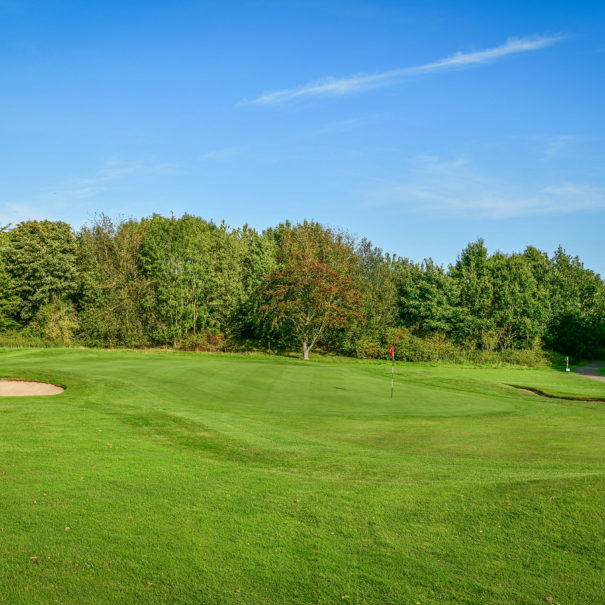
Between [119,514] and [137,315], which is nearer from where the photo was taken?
[119,514]

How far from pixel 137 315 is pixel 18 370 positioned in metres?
29.3

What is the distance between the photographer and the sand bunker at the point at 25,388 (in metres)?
20.5

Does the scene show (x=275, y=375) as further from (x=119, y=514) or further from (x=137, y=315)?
(x=137, y=315)

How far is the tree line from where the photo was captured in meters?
49.8

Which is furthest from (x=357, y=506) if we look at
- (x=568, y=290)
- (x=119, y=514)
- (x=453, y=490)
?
(x=568, y=290)

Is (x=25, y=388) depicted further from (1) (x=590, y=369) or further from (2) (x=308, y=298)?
(1) (x=590, y=369)

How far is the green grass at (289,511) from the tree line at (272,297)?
3401cm

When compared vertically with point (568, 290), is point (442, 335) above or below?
below

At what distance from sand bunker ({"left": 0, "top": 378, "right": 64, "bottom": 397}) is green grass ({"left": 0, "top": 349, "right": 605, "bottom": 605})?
246 inches

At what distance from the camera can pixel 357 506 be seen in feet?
24.6

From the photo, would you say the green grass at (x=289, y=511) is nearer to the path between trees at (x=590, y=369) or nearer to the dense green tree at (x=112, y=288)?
A: the path between trees at (x=590, y=369)

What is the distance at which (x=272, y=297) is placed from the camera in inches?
1890

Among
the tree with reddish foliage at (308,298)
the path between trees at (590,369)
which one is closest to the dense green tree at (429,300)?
the tree with reddish foliage at (308,298)

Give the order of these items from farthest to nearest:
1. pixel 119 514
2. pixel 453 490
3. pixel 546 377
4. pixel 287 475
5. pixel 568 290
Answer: pixel 568 290, pixel 546 377, pixel 287 475, pixel 453 490, pixel 119 514
